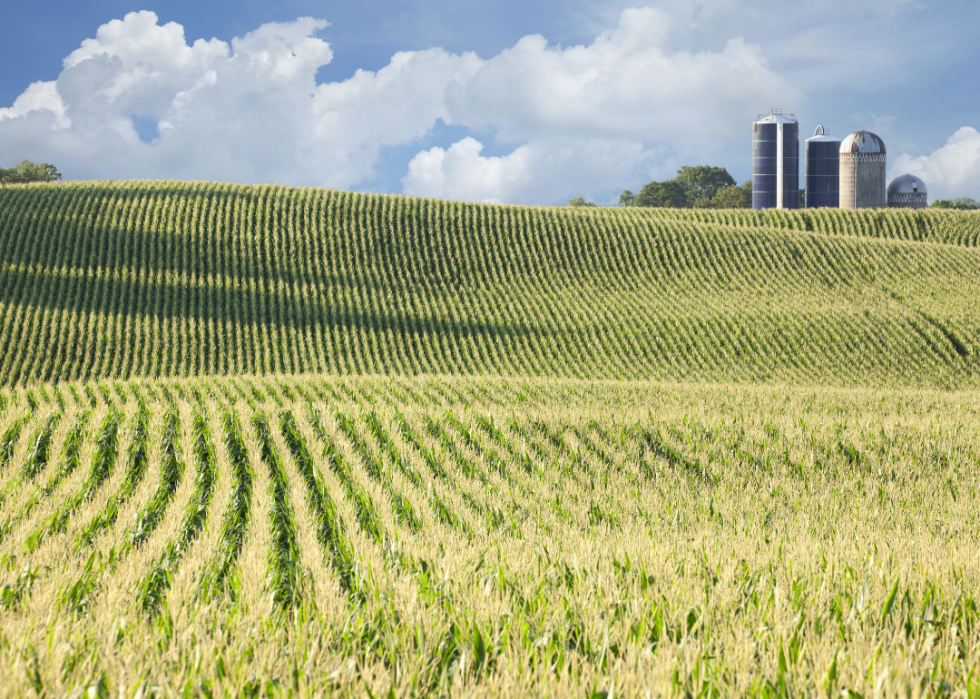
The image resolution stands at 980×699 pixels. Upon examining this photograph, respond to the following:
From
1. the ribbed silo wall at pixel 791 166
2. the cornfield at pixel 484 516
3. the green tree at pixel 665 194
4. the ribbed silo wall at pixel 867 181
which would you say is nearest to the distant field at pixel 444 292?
the cornfield at pixel 484 516

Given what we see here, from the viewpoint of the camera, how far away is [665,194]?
107500mm

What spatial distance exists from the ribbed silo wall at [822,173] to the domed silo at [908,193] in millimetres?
7573

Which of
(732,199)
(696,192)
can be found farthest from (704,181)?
(732,199)

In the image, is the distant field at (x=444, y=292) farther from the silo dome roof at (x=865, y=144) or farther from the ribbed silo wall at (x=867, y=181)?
the silo dome roof at (x=865, y=144)

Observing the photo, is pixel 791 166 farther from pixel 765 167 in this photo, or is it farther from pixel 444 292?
pixel 444 292

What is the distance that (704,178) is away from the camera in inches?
4323

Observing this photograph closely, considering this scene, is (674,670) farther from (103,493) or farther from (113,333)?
(113,333)

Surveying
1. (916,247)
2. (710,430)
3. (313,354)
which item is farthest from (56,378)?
(916,247)

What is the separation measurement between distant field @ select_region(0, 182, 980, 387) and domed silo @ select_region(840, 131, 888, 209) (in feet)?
131

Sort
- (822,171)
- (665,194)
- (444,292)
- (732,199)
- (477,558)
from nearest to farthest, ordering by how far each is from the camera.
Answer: (477,558) → (444,292) → (822,171) → (732,199) → (665,194)

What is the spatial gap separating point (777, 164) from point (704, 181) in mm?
25234

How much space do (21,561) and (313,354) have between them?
23.7 m

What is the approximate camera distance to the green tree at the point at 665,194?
→ 107312 millimetres

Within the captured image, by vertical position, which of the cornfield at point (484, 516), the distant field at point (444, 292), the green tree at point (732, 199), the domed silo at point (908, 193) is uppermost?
the green tree at point (732, 199)
